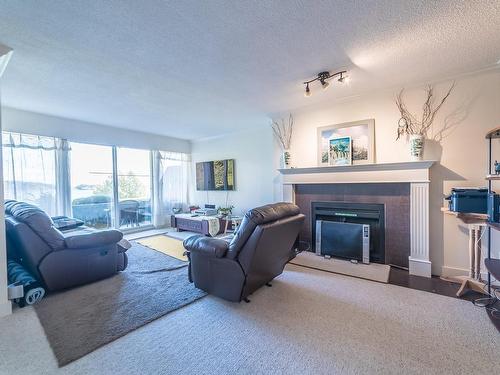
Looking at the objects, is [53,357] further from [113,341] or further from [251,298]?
[251,298]

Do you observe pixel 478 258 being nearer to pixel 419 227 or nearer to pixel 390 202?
pixel 419 227

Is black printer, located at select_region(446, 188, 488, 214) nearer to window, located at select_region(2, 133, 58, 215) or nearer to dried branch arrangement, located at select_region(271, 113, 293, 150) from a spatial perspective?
dried branch arrangement, located at select_region(271, 113, 293, 150)

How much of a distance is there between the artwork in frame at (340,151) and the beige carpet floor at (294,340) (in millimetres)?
1862

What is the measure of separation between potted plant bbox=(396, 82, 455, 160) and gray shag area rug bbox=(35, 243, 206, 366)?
3083mm

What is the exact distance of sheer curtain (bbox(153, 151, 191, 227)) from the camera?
5.92 metres

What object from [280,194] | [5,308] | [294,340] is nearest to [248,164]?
[280,194]

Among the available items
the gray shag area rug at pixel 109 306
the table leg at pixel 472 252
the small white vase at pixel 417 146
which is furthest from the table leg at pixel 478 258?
the gray shag area rug at pixel 109 306

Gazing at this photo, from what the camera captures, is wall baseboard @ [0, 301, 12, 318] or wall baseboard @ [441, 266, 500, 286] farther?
wall baseboard @ [441, 266, 500, 286]

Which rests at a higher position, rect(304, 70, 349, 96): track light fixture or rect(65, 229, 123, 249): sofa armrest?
rect(304, 70, 349, 96): track light fixture

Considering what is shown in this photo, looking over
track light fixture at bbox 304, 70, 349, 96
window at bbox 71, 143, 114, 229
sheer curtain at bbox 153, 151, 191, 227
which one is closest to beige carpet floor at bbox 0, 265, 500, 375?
track light fixture at bbox 304, 70, 349, 96

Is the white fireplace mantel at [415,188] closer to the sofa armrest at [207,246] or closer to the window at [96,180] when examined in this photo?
the sofa armrest at [207,246]

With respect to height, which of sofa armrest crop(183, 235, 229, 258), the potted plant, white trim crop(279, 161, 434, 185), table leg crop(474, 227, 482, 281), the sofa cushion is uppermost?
the potted plant

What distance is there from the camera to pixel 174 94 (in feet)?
10.7

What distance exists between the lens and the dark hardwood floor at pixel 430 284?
7.73ft
